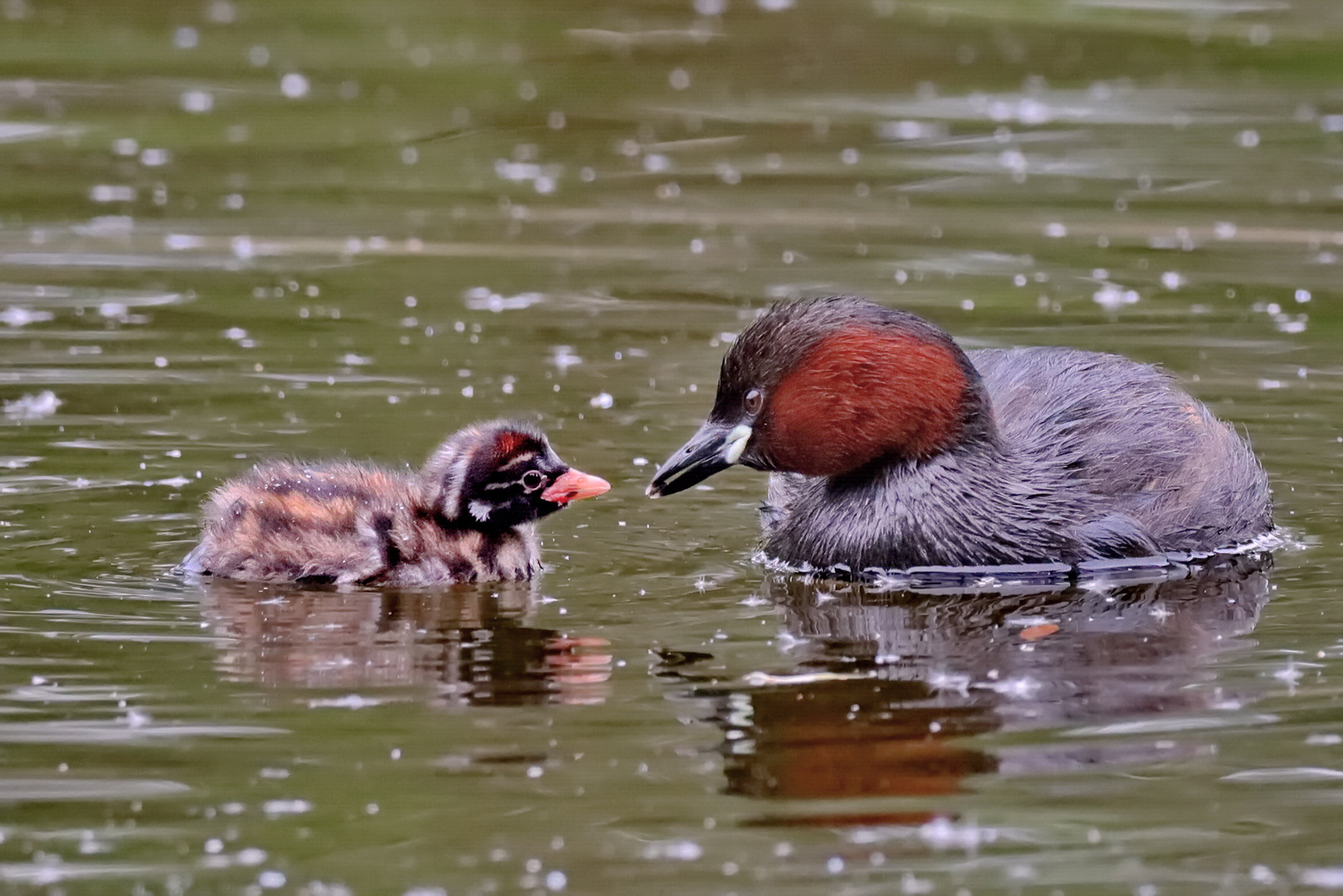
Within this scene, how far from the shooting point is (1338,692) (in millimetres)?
6590

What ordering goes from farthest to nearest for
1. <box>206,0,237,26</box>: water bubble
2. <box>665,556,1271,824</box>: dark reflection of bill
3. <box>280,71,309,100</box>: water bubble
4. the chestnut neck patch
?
<box>206,0,237,26</box>: water bubble → <box>280,71,309,100</box>: water bubble → the chestnut neck patch → <box>665,556,1271,824</box>: dark reflection of bill

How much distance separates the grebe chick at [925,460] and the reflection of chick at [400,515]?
428 millimetres

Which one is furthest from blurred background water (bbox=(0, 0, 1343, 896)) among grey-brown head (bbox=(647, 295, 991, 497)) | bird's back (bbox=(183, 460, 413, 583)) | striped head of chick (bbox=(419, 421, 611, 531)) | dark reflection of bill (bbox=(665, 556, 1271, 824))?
grey-brown head (bbox=(647, 295, 991, 497))

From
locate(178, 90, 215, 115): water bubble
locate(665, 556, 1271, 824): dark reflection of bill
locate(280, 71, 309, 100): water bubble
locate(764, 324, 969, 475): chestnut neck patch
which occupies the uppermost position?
locate(280, 71, 309, 100): water bubble

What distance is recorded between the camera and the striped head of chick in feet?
26.5

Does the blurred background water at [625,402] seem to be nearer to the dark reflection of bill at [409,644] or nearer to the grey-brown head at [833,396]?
the dark reflection of bill at [409,644]

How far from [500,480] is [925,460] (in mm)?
1445

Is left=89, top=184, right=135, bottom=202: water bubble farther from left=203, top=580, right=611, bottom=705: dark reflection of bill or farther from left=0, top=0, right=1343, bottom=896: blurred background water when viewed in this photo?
left=203, top=580, right=611, bottom=705: dark reflection of bill

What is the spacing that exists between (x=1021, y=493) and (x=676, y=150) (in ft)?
23.6

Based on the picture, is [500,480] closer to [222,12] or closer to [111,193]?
[111,193]

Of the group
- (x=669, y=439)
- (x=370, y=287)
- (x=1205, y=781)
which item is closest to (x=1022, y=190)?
(x=370, y=287)

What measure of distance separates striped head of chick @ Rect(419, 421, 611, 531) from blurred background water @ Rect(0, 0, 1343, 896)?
0.82 feet

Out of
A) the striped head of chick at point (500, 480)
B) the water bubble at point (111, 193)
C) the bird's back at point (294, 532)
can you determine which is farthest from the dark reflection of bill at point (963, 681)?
the water bubble at point (111, 193)

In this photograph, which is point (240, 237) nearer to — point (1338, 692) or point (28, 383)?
point (28, 383)
